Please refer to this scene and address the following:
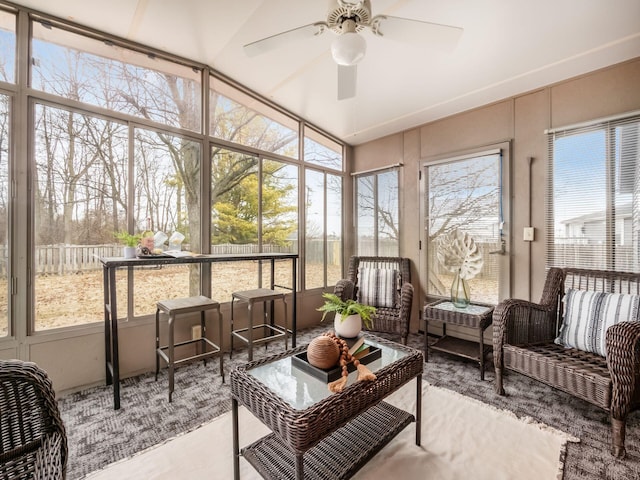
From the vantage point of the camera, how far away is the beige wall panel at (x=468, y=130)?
3.00 meters

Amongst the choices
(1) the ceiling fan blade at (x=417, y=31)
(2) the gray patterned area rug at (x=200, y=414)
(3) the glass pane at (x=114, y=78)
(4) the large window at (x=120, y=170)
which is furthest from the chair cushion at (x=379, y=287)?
(3) the glass pane at (x=114, y=78)

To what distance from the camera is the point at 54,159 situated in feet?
7.31

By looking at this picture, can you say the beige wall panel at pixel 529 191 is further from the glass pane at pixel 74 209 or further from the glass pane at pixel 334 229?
the glass pane at pixel 74 209

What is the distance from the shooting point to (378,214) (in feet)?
13.4

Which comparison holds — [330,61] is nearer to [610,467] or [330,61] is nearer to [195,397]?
[195,397]

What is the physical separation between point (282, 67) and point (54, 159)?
2043 mm

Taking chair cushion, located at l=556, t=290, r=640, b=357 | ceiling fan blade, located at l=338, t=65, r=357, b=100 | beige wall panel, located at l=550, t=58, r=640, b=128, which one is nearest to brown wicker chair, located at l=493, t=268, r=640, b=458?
chair cushion, located at l=556, t=290, r=640, b=357

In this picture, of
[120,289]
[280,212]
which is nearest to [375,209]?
[280,212]

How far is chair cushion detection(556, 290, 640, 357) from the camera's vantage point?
2.02 metres

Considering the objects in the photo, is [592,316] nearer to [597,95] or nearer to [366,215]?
[597,95]

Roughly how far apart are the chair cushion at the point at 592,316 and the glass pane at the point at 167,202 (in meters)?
3.18

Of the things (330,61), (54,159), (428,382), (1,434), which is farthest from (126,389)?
(330,61)

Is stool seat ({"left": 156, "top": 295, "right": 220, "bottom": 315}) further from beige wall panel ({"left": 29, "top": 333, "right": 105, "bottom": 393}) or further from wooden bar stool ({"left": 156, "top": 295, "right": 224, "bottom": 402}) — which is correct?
beige wall panel ({"left": 29, "top": 333, "right": 105, "bottom": 393})

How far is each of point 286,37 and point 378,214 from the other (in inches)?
105
